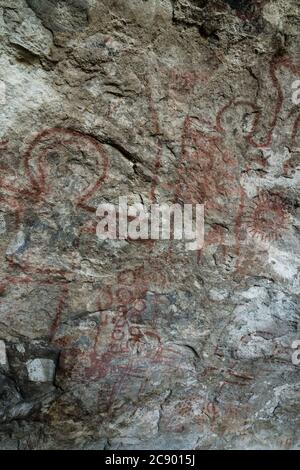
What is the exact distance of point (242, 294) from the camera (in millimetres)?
1853

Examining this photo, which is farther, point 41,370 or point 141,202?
point 41,370

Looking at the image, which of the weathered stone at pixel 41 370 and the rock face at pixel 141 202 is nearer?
the rock face at pixel 141 202

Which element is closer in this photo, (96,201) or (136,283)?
(96,201)

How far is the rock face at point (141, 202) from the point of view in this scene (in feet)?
4.75

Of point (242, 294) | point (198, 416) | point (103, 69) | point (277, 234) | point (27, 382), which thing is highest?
point (103, 69)

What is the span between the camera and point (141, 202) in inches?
64.7

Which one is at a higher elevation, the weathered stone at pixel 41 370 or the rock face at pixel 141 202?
the rock face at pixel 141 202

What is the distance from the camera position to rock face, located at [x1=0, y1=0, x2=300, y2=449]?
1449 millimetres

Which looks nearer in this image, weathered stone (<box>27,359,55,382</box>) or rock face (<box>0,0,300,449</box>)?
rock face (<box>0,0,300,449</box>)

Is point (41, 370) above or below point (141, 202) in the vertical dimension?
below
